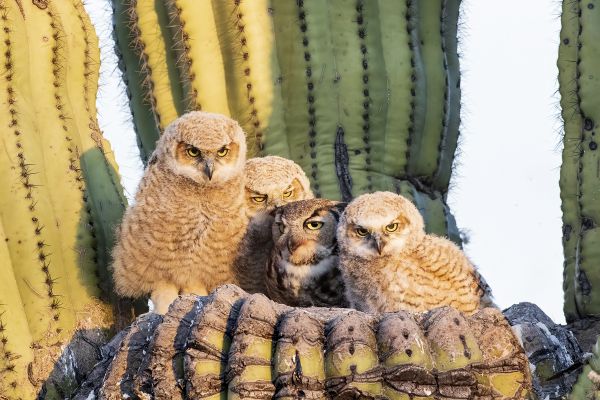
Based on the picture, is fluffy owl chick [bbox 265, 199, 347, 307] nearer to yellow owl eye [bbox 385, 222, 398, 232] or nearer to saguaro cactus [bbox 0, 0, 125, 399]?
yellow owl eye [bbox 385, 222, 398, 232]

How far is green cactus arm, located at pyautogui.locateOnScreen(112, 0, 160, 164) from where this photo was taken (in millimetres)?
6832

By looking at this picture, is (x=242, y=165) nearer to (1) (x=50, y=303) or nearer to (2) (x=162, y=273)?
(2) (x=162, y=273)

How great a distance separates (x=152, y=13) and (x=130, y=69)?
374 millimetres

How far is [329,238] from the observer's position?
229 inches

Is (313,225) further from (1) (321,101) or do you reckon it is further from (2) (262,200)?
(1) (321,101)

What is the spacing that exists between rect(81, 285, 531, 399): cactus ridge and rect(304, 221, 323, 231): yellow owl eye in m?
1.47

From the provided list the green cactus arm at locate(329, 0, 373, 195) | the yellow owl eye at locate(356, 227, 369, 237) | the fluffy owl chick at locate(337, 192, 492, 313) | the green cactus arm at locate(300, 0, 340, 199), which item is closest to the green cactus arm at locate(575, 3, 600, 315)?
the fluffy owl chick at locate(337, 192, 492, 313)

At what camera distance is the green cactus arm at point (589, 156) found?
582 cm

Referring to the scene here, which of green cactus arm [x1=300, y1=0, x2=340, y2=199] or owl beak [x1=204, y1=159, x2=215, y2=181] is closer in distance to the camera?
owl beak [x1=204, y1=159, x2=215, y2=181]

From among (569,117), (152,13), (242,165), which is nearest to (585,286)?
(569,117)

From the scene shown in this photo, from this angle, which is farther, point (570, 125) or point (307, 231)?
point (570, 125)

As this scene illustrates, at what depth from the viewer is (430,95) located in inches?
267

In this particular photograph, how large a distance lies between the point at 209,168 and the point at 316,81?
105 centimetres

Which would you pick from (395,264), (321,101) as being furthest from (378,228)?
(321,101)
